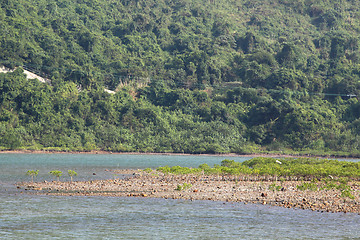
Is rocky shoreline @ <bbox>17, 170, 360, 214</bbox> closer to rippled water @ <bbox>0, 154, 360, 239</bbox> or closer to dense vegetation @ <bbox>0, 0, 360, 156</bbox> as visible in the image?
rippled water @ <bbox>0, 154, 360, 239</bbox>

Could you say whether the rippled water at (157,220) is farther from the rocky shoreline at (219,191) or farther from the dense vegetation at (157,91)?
the dense vegetation at (157,91)

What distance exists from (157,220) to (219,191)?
13.5 m

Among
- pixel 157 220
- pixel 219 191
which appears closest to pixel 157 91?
pixel 219 191

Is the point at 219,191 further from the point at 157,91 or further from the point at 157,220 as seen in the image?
the point at 157,91

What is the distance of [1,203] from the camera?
123ft

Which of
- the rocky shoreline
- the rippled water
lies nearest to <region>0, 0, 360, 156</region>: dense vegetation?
the rocky shoreline

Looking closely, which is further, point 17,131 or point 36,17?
point 36,17

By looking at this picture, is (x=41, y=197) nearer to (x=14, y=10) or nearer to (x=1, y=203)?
(x=1, y=203)

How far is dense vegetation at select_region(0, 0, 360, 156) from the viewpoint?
130 meters

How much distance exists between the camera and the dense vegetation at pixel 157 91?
130 metres

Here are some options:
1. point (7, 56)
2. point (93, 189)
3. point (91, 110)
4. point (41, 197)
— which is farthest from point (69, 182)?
point (7, 56)

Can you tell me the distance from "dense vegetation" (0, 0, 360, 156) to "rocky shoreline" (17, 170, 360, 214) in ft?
236

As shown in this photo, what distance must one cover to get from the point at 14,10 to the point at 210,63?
6390 centimetres

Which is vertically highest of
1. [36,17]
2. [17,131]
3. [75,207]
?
[36,17]
